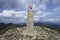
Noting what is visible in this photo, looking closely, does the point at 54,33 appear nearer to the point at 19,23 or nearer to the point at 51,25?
the point at 51,25

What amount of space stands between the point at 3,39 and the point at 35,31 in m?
2.97

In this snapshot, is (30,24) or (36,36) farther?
(36,36)

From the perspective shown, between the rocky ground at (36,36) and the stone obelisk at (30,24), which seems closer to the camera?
the stone obelisk at (30,24)

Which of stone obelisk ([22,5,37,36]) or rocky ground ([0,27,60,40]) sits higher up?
stone obelisk ([22,5,37,36])

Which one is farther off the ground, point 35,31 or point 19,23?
point 19,23

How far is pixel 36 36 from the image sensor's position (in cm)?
1122

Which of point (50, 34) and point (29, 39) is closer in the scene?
point (29, 39)

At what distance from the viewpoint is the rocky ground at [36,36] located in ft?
36.9

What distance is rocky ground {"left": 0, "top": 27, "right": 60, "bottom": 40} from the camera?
442 inches

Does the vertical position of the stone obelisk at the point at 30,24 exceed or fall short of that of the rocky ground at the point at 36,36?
it exceeds it

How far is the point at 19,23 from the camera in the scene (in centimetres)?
1115

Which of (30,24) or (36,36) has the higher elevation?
(30,24)

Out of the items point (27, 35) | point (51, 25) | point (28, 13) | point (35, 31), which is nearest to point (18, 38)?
point (27, 35)

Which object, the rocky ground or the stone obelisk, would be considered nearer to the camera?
the stone obelisk
